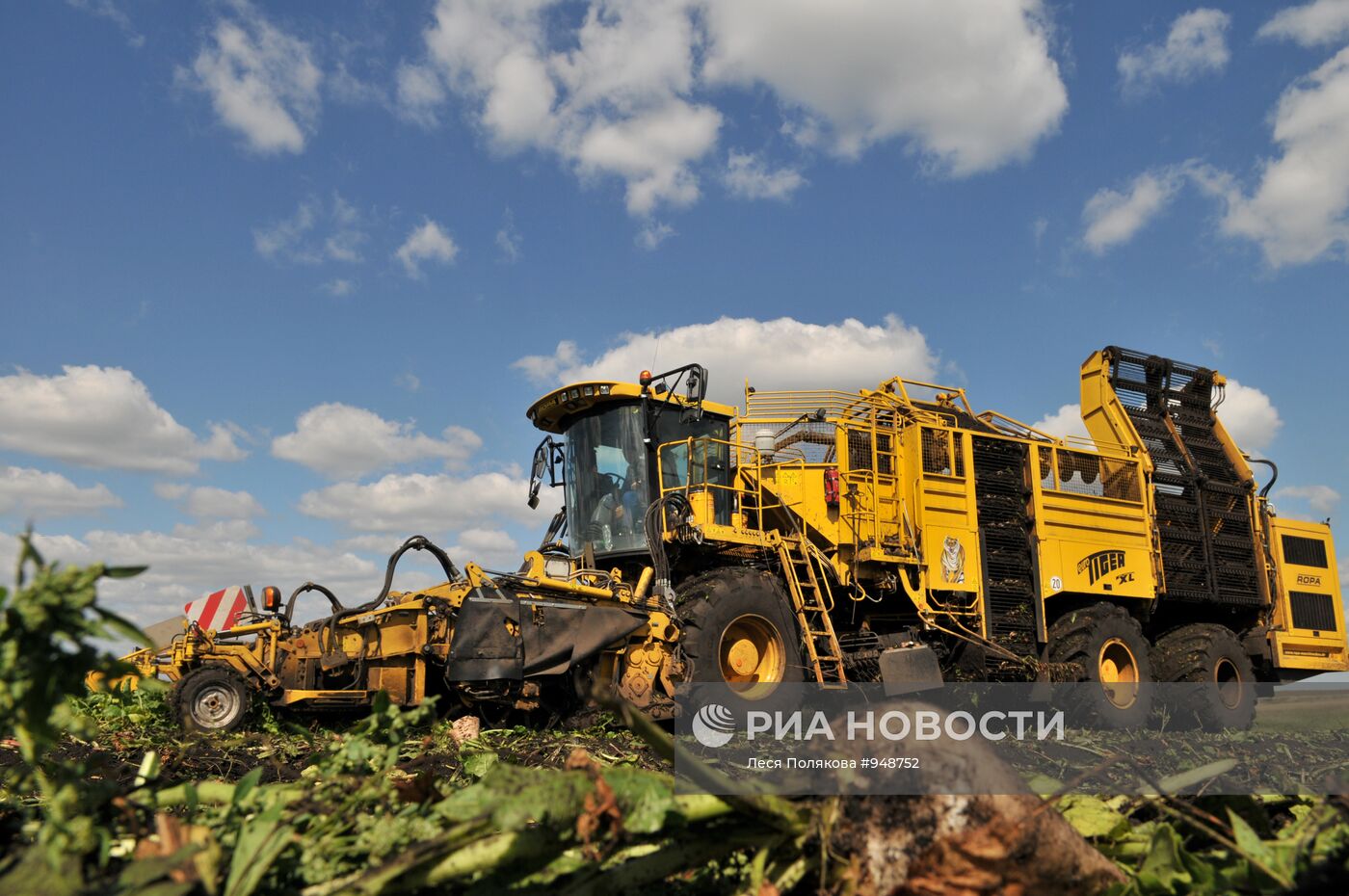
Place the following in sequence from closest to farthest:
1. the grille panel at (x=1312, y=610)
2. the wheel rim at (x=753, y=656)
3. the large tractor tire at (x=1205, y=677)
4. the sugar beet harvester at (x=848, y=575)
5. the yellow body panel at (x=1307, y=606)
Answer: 1. the sugar beet harvester at (x=848, y=575)
2. the wheel rim at (x=753, y=656)
3. the large tractor tire at (x=1205, y=677)
4. the yellow body panel at (x=1307, y=606)
5. the grille panel at (x=1312, y=610)

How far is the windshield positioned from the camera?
346 inches

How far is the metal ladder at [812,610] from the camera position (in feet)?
Result: 27.5

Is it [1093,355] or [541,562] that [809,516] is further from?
[1093,355]

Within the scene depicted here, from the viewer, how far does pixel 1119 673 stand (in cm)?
1018

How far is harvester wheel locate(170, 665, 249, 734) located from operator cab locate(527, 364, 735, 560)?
10.9 feet

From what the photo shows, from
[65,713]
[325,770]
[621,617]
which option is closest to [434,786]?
Result: [325,770]

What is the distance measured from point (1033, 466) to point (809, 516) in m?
2.64

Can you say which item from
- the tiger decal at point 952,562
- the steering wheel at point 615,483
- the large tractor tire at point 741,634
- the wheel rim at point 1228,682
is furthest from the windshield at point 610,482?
the wheel rim at point 1228,682

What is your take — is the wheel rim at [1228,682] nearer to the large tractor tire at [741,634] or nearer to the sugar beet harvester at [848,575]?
the sugar beet harvester at [848,575]

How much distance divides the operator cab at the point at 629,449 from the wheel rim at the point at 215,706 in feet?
11.0

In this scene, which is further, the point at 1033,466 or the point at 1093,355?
the point at 1093,355

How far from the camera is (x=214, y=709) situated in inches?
265

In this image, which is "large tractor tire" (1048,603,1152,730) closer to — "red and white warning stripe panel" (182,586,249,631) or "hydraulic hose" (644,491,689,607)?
"hydraulic hose" (644,491,689,607)

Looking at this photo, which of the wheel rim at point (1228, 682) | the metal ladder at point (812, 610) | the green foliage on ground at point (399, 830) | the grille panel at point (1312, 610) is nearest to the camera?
the green foliage on ground at point (399, 830)
